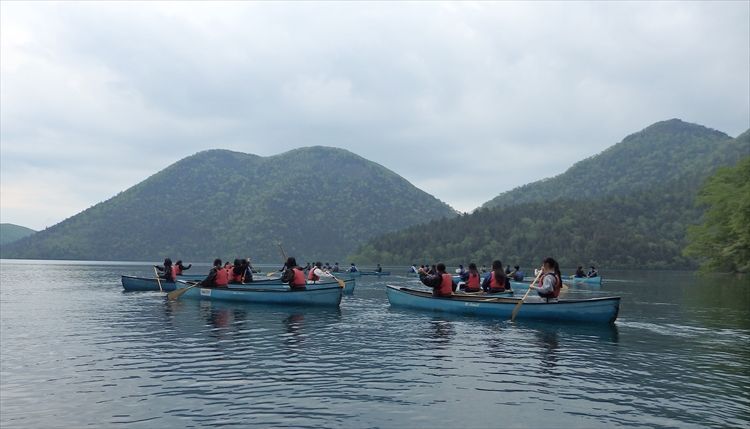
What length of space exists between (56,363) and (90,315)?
14.3 metres

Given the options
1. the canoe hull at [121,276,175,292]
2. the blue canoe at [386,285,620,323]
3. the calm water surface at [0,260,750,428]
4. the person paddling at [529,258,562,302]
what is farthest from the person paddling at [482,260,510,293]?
the canoe hull at [121,276,175,292]

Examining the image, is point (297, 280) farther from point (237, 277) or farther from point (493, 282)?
point (493, 282)

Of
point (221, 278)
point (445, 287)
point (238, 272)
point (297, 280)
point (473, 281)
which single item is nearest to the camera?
point (445, 287)

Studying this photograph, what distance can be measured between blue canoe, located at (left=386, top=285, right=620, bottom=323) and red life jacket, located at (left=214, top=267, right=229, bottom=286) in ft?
42.4

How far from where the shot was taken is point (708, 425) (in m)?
11.7

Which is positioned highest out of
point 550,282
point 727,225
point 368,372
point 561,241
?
point 561,241

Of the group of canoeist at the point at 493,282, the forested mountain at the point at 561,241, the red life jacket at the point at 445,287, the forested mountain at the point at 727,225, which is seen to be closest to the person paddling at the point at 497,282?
the group of canoeist at the point at 493,282

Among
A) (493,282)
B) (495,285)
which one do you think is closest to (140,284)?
(493,282)

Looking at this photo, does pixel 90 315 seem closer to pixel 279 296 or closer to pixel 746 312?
pixel 279 296

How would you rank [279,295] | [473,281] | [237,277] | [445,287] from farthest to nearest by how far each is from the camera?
[237,277] → [279,295] → [473,281] → [445,287]

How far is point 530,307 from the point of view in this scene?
27.9m

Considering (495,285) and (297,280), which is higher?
(297,280)

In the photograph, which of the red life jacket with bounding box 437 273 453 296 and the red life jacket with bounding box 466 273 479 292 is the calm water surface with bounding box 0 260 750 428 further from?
the red life jacket with bounding box 466 273 479 292

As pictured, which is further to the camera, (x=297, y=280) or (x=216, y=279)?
(x=216, y=279)
